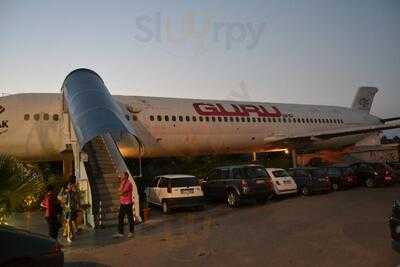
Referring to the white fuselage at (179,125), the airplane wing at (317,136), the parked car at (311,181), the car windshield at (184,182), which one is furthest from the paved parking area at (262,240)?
the airplane wing at (317,136)

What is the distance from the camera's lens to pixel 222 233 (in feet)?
40.8

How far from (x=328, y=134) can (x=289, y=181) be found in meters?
10.9

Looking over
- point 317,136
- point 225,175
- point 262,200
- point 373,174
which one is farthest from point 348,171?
point 225,175

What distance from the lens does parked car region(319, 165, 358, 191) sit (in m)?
22.7

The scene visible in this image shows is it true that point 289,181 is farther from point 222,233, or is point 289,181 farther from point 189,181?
point 222,233

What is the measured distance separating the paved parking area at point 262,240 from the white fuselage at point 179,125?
24.0 feet

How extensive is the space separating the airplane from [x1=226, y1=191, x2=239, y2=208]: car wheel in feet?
17.8

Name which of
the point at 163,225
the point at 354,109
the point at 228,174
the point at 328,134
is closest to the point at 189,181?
the point at 228,174

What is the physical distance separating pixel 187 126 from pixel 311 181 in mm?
7592

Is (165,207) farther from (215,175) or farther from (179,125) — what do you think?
(179,125)

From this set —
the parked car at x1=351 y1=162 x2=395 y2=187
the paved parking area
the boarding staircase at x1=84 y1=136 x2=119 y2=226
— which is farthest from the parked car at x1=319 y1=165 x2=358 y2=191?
the boarding staircase at x1=84 y1=136 x2=119 y2=226

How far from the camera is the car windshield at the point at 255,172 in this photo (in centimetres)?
1858

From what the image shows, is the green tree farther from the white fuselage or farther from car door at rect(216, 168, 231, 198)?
car door at rect(216, 168, 231, 198)

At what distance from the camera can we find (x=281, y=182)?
20109 mm
